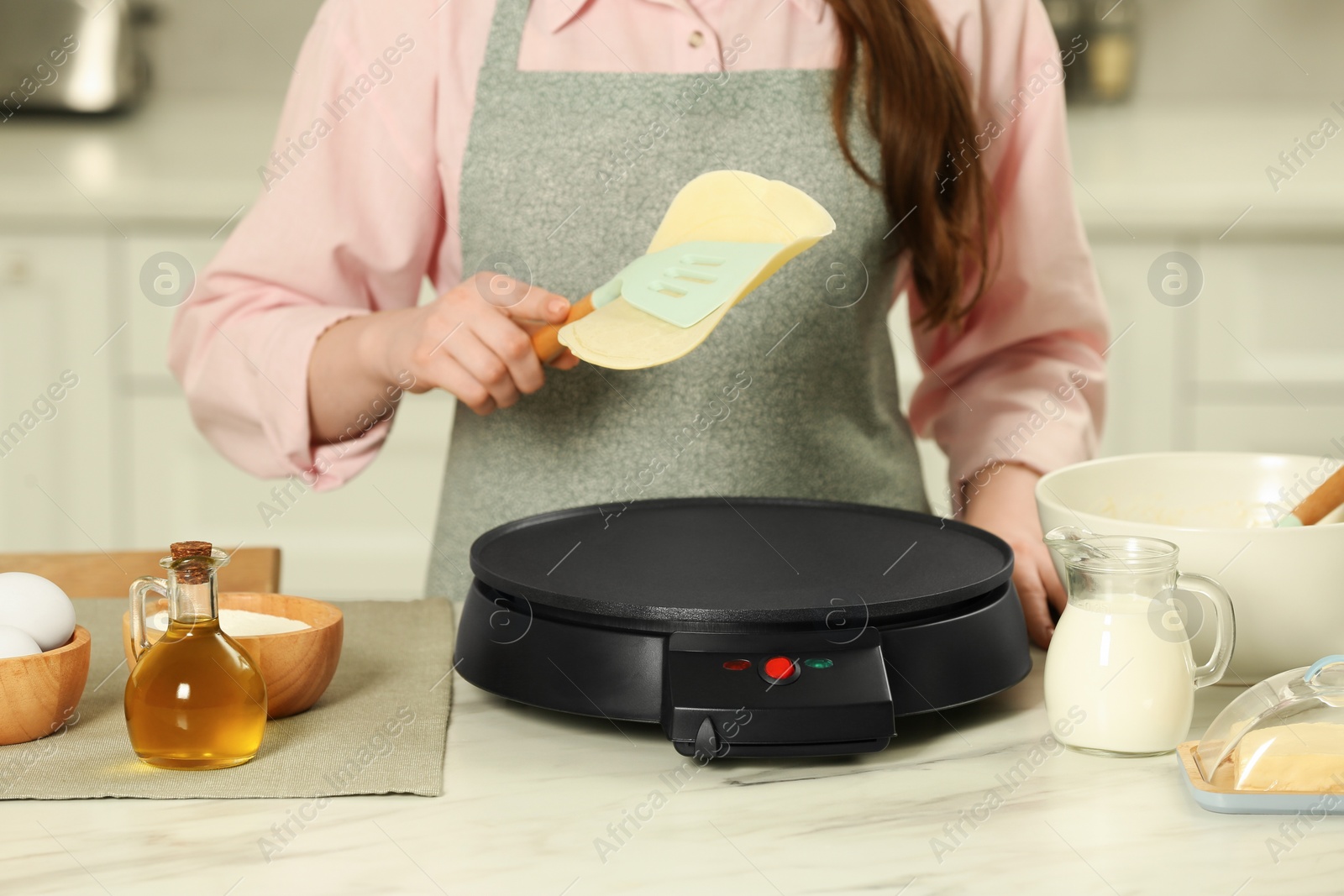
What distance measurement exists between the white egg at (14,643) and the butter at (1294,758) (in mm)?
553

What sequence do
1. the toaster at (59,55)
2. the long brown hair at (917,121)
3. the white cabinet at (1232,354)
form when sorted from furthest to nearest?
the toaster at (59,55)
the white cabinet at (1232,354)
the long brown hair at (917,121)

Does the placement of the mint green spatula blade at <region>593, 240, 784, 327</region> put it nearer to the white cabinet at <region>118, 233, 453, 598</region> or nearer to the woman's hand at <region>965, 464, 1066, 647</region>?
the woman's hand at <region>965, 464, 1066, 647</region>

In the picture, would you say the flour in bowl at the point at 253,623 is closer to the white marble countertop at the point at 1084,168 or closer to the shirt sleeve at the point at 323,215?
the shirt sleeve at the point at 323,215

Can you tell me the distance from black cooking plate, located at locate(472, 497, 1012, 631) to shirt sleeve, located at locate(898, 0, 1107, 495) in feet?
1.06

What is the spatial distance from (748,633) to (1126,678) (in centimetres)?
18

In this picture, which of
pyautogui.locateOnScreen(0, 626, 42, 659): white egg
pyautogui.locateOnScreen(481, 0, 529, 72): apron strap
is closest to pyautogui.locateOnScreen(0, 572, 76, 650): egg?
pyautogui.locateOnScreen(0, 626, 42, 659): white egg

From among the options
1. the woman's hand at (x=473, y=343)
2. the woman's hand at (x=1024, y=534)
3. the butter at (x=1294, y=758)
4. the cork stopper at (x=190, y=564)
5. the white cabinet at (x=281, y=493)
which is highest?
the woman's hand at (x=473, y=343)

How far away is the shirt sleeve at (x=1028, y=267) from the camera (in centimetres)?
106

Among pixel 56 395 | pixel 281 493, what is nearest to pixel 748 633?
pixel 281 493

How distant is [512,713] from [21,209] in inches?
63.0

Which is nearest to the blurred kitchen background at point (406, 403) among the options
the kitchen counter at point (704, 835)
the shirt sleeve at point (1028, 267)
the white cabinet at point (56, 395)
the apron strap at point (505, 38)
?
the white cabinet at point (56, 395)

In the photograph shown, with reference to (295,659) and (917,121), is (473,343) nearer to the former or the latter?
(295,659)

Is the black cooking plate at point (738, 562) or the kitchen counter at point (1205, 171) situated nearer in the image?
the black cooking plate at point (738, 562)

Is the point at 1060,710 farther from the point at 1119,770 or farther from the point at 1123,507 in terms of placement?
the point at 1123,507
